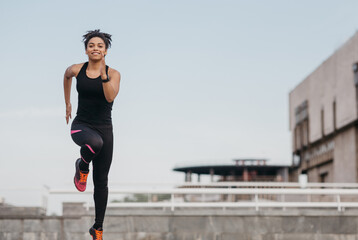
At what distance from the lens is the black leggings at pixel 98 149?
553 centimetres

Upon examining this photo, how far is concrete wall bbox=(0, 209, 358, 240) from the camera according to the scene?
15.4 m

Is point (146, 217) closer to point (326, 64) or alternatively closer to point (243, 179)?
point (326, 64)

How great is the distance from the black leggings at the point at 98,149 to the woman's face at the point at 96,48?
25.9 inches

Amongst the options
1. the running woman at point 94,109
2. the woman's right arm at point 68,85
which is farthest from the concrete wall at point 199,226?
the woman's right arm at point 68,85

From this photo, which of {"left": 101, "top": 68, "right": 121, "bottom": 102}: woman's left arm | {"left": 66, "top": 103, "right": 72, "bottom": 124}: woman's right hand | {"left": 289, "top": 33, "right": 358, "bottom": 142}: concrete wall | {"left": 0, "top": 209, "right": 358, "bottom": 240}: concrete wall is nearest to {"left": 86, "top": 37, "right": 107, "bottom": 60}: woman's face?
{"left": 101, "top": 68, "right": 121, "bottom": 102}: woman's left arm

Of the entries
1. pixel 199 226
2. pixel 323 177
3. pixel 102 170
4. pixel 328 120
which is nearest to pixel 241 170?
pixel 323 177

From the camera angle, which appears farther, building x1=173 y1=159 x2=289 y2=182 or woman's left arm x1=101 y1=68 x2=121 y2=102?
building x1=173 y1=159 x2=289 y2=182

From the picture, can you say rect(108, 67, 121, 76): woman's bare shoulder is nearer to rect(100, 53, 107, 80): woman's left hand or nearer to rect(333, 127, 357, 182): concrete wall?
rect(100, 53, 107, 80): woman's left hand

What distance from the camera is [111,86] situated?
5.38 metres

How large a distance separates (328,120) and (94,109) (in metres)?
35.9

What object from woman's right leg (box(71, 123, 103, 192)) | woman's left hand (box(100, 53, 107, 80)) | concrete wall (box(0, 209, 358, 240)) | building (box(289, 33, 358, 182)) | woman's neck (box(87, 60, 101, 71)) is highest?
building (box(289, 33, 358, 182))

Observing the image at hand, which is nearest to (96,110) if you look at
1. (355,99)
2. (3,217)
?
(3,217)

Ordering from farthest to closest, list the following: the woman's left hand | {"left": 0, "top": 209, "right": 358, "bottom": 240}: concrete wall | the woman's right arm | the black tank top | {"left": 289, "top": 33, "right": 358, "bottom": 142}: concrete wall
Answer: {"left": 289, "top": 33, "right": 358, "bottom": 142}: concrete wall, {"left": 0, "top": 209, "right": 358, "bottom": 240}: concrete wall, the woman's right arm, the black tank top, the woman's left hand

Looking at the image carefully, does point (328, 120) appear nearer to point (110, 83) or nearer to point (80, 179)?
point (80, 179)
